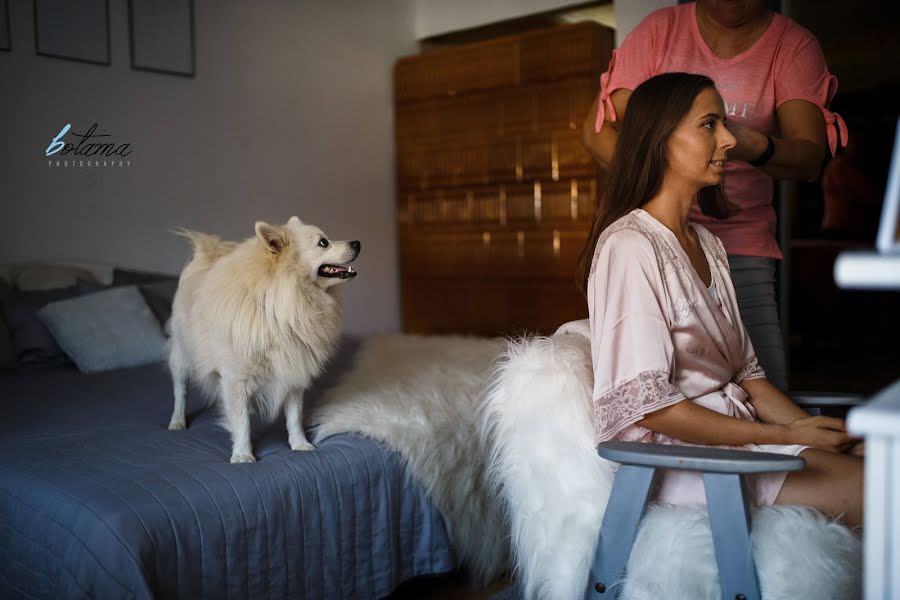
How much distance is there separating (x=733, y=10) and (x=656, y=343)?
94 cm

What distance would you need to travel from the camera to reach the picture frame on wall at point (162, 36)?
4082 millimetres

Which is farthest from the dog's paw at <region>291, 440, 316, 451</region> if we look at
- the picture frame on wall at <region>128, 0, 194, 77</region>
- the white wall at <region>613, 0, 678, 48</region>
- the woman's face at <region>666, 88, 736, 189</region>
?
the white wall at <region>613, 0, 678, 48</region>

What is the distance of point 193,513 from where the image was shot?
1.63 m

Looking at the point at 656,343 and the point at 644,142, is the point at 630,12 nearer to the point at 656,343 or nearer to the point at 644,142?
the point at 644,142

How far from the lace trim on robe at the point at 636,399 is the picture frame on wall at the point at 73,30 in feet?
11.5

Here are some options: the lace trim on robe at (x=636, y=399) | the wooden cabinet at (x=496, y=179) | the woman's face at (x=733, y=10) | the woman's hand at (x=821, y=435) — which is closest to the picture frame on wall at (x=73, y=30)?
the wooden cabinet at (x=496, y=179)

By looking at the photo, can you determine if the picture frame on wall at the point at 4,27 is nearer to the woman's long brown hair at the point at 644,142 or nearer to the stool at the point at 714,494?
the woman's long brown hair at the point at 644,142

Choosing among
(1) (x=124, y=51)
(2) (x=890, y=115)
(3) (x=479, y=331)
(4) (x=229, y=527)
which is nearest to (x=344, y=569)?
(4) (x=229, y=527)

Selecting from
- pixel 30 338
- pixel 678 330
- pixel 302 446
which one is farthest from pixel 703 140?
pixel 30 338

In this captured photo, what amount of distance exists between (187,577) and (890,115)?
7621 millimetres

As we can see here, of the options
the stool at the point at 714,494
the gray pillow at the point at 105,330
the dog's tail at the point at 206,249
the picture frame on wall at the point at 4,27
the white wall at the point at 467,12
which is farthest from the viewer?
the white wall at the point at 467,12

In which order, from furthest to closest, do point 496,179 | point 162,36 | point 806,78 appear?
point 496,179 → point 162,36 → point 806,78

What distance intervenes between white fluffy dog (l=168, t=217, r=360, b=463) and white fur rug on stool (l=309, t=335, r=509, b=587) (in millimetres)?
193

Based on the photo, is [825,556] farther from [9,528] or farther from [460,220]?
[460,220]
